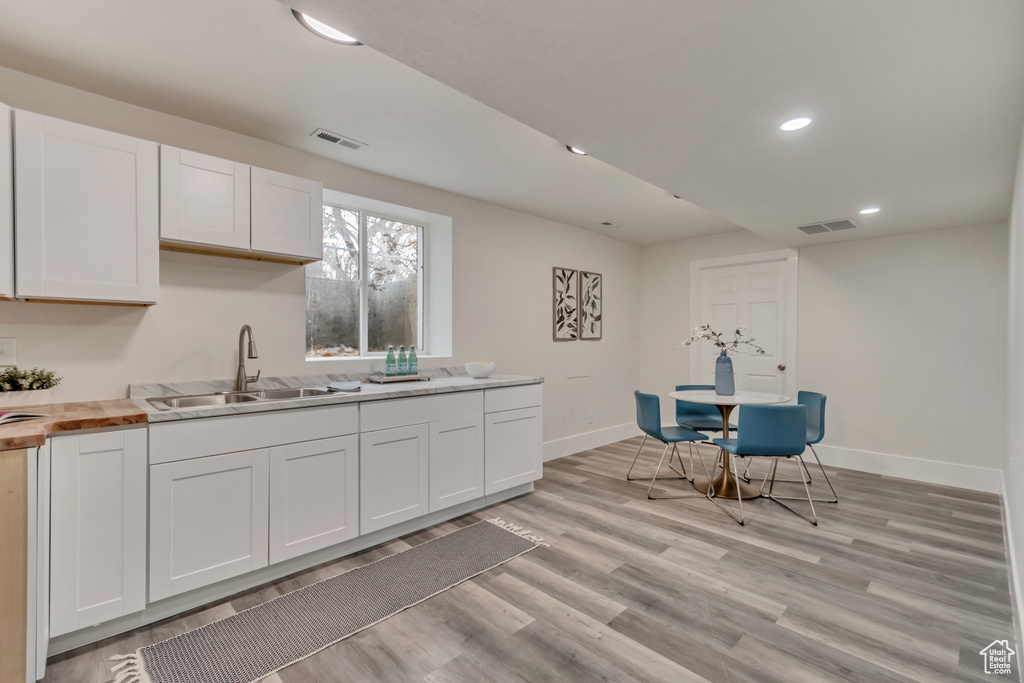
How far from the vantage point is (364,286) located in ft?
12.0

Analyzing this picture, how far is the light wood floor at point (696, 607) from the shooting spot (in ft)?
5.91

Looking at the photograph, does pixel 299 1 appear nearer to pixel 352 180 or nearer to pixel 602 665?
pixel 352 180

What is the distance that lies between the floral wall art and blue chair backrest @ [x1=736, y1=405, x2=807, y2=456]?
2241 millimetres

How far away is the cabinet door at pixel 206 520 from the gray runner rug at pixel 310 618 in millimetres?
232

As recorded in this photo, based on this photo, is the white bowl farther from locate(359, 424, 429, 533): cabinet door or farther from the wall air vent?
the wall air vent

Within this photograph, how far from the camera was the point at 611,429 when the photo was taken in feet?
18.9

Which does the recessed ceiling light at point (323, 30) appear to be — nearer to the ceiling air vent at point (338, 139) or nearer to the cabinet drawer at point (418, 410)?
the ceiling air vent at point (338, 139)

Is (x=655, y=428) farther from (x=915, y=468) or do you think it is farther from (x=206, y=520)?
(x=206, y=520)

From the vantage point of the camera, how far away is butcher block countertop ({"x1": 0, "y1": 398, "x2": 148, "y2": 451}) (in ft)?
4.97

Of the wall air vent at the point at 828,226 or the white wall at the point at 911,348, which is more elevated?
the wall air vent at the point at 828,226

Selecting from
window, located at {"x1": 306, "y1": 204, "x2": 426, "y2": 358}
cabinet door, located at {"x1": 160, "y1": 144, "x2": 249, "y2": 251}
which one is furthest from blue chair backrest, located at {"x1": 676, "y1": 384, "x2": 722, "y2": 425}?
cabinet door, located at {"x1": 160, "y1": 144, "x2": 249, "y2": 251}

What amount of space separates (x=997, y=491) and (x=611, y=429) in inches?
133

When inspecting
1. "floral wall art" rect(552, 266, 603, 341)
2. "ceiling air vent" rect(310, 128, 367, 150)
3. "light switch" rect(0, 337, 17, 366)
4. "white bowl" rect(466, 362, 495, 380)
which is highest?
"ceiling air vent" rect(310, 128, 367, 150)

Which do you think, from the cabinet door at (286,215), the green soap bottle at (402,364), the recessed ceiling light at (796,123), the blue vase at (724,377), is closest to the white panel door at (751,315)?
the blue vase at (724,377)
